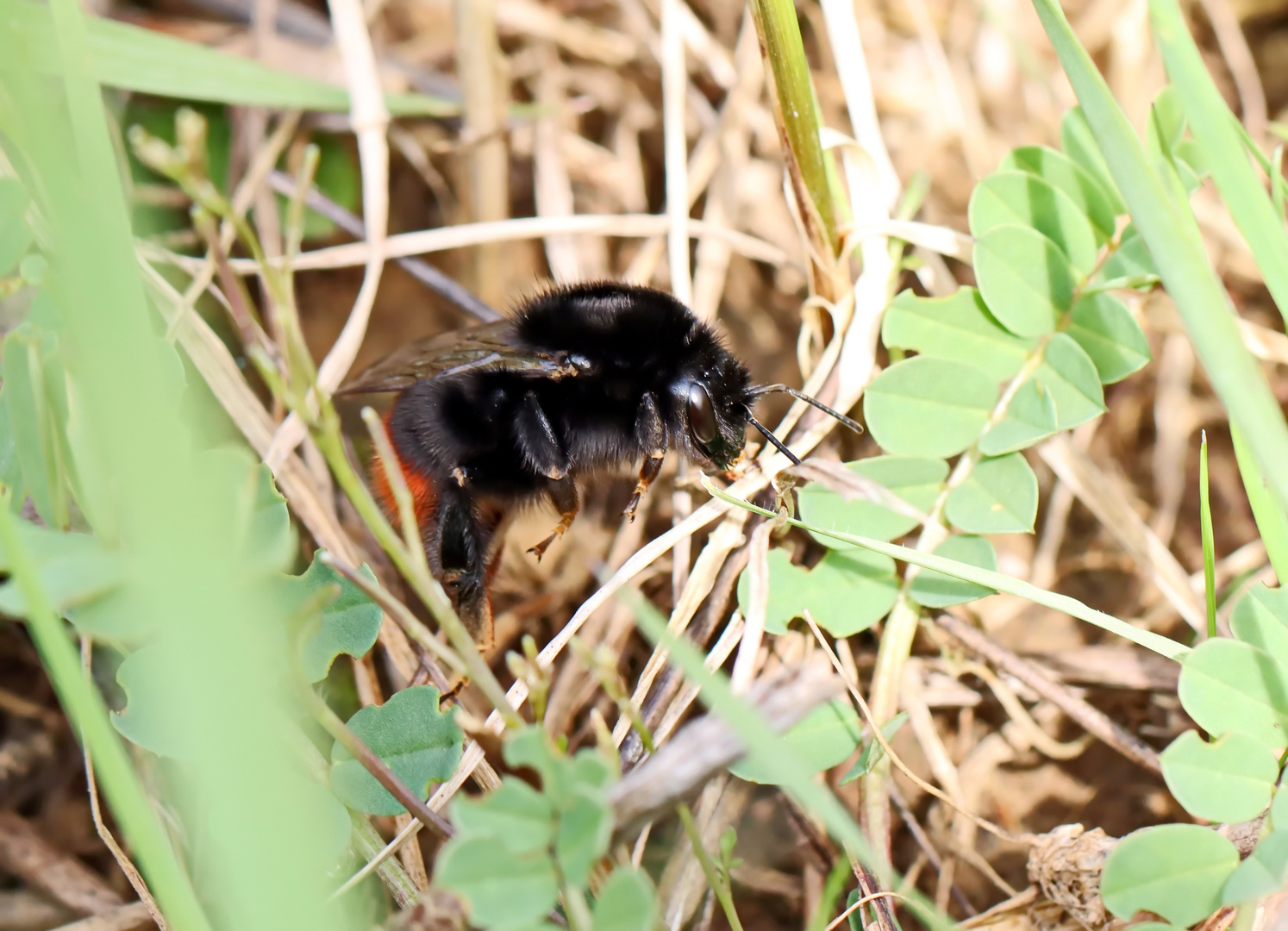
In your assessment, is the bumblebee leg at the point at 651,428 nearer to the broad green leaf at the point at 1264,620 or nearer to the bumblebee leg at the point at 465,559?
the bumblebee leg at the point at 465,559

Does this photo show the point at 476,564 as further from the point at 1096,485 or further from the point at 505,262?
the point at 1096,485

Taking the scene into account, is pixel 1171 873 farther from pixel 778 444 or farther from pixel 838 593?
pixel 778 444

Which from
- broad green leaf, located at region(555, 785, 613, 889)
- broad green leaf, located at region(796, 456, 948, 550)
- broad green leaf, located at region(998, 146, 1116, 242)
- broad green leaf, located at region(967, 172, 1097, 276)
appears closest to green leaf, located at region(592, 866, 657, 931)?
broad green leaf, located at region(555, 785, 613, 889)

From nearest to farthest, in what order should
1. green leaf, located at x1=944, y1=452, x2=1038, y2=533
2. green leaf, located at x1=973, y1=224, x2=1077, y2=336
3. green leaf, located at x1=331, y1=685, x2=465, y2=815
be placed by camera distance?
green leaf, located at x1=331, y1=685, x2=465, y2=815 < green leaf, located at x1=944, y1=452, x2=1038, y2=533 < green leaf, located at x1=973, y1=224, x2=1077, y2=336

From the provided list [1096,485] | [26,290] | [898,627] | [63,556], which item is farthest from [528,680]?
[1096,485]

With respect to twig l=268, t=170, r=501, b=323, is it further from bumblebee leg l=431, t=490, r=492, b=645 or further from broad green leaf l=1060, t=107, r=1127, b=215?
broad green leaf l=1060, t=107, r=1127, b=215
